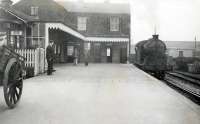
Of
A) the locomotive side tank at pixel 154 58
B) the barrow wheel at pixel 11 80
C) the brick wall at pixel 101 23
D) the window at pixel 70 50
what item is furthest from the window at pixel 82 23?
the barrow wheel at pixel 11 80

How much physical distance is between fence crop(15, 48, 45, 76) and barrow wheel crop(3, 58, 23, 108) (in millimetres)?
8662

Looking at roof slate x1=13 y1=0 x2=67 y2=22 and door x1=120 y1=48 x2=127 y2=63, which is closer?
roof slate x1=13 y1=0 x2=67 y2=22

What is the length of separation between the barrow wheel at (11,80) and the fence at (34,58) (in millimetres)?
8662

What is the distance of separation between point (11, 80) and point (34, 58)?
9.93 metres

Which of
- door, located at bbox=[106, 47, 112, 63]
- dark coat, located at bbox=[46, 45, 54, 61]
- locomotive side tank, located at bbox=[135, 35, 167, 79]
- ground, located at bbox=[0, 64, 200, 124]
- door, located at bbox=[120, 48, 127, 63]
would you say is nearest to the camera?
ground, located at bbox=[0, 64, 200, 124]

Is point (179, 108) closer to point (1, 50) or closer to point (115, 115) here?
point (115, 115)

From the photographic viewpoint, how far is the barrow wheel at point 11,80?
6.27 metres

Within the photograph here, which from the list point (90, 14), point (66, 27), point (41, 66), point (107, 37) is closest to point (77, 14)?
point (90, 14)

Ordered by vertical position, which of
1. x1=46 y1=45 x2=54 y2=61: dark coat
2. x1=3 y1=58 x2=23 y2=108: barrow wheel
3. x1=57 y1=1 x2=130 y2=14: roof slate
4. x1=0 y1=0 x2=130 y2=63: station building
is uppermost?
x1=57 y1=1 x2=130 y2=14: roof slate

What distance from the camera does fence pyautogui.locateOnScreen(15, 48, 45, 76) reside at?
52.4ft

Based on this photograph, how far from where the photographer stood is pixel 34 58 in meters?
16.5

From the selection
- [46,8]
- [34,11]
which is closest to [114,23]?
[46,8]

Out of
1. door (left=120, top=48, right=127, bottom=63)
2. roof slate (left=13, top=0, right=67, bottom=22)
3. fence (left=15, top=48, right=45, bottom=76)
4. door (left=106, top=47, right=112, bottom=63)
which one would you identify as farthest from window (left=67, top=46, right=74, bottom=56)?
fence (left=15, top=48, right=45, bottom=76)

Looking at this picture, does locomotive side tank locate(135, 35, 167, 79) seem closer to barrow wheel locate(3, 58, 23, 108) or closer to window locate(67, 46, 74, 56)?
window locate(67, 46, 74, 56)
